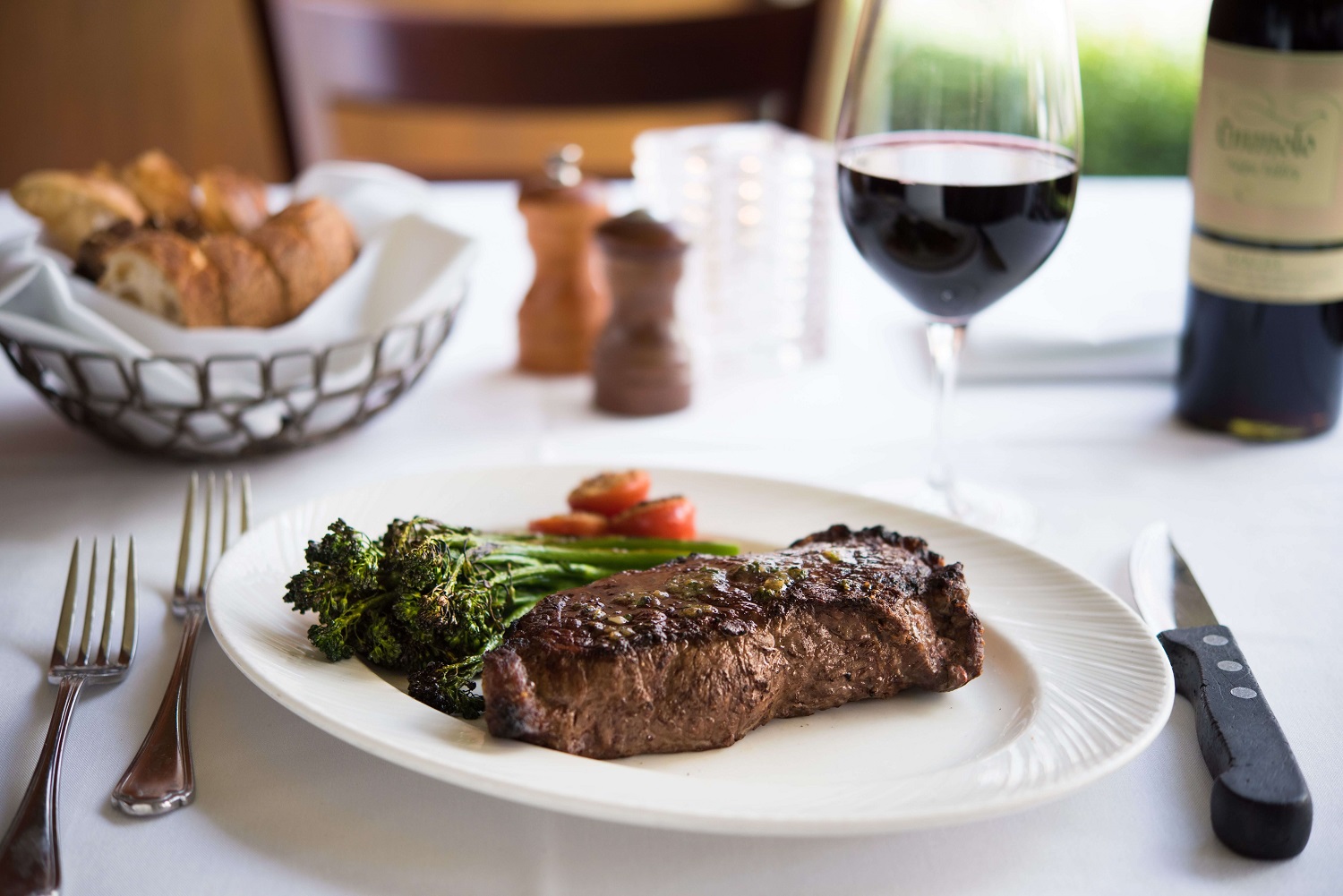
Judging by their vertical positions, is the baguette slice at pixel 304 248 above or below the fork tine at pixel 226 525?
above

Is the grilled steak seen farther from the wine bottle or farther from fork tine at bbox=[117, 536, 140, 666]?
the wine bottle

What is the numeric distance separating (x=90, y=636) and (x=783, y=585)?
76 centimetres

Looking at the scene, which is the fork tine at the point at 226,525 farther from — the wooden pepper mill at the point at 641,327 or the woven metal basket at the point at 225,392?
the wooden pepper mill at the point at 641,327

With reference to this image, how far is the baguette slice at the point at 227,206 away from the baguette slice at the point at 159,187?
0.04m

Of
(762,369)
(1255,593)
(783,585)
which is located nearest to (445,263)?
(762,369)

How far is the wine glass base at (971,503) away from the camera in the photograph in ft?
5.24

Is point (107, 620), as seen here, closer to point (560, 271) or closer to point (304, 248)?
point (304, 248)

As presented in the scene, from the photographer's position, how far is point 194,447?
1.66 m

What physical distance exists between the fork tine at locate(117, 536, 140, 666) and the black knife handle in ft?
3.46

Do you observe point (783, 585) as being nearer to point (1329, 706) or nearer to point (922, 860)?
→ point (922, 860)

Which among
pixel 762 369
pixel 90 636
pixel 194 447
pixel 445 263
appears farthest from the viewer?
pixel 762 369

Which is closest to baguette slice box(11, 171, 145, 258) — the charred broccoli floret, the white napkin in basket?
the white napkin in basket

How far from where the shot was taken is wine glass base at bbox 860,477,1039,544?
1599mm

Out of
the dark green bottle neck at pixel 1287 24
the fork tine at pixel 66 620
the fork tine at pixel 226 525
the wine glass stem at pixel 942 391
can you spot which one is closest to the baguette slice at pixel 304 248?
the fork tine at pixel 226 525
